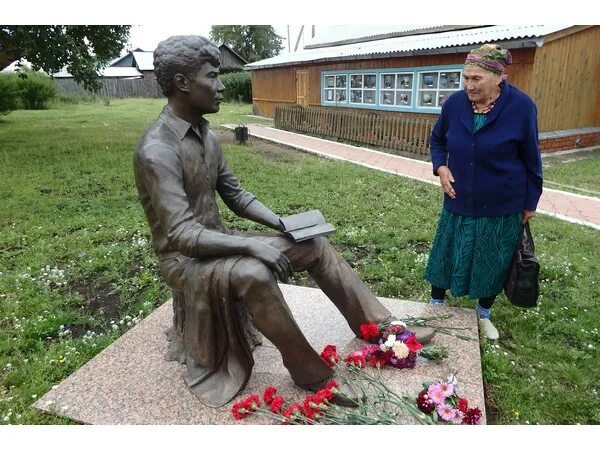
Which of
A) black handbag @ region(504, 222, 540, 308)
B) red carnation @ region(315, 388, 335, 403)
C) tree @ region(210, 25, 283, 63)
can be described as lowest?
red carnation @ region(315, 388, 335, 403)

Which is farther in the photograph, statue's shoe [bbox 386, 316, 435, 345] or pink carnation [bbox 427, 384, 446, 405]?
statue's shoe [bbox 386, 316, 435, 345]

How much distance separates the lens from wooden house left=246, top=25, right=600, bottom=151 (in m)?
9.98

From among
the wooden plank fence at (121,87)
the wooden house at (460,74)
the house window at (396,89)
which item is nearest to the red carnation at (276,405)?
the wooden house at (460,74)

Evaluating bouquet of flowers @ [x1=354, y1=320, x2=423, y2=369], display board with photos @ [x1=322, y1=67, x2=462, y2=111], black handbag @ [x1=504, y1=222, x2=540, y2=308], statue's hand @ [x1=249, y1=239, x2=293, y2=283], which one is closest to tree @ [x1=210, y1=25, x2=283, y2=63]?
display board with photos @ [x1=322, y1=67, x2=462, y2=111]

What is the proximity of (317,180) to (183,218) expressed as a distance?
19.5ft

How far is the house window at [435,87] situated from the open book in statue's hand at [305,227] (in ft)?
30.7

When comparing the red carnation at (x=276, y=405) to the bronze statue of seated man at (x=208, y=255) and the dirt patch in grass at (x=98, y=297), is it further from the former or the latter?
the dirt patch in grass at (x=98, y=297)

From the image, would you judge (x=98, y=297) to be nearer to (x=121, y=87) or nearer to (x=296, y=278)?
(x=296, y=278)

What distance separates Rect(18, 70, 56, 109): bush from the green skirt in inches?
986

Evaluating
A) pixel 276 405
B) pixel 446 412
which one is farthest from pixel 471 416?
pixel 276 405

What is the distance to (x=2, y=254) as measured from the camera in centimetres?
493

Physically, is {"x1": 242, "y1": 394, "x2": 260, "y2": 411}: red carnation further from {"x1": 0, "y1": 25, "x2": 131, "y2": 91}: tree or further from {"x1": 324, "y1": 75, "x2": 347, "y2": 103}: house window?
{"x1": 324, "y1": 75, "x2": 347, "y2": 103}: house window

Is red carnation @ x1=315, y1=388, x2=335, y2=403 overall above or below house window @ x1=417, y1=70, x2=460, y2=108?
below

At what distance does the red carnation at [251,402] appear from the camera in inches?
90.1
